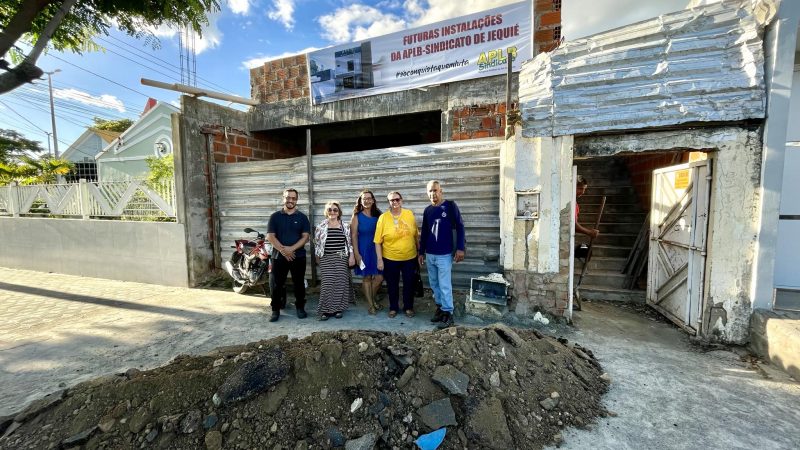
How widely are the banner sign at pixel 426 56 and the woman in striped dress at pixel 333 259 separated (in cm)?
265

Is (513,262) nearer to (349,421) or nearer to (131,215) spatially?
(349,421)

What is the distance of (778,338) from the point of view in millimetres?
3021

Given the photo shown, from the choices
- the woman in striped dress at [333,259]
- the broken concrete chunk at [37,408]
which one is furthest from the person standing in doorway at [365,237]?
the broken concrete chunk at [37,408]

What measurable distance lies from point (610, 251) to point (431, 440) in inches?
212

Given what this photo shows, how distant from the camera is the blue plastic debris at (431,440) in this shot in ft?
6.80

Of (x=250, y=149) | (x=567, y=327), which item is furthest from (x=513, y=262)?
(x=250, y=149)

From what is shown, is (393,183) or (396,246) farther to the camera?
(393,183)

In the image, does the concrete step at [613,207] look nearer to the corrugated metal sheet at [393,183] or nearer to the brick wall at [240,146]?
the corrugated metal sheet at [393,183]

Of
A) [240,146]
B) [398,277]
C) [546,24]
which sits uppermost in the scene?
[546,24]

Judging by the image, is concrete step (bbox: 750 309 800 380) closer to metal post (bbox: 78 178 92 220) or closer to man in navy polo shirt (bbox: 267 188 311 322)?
man in navy polo shirt (bbox: 267 188 311 322)

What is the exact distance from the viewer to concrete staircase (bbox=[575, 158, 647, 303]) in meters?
5.32

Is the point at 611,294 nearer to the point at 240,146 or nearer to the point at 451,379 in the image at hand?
the point at 451,379

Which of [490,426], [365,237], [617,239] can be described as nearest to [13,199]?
[365,237]

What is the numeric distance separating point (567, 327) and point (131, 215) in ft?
25.0
